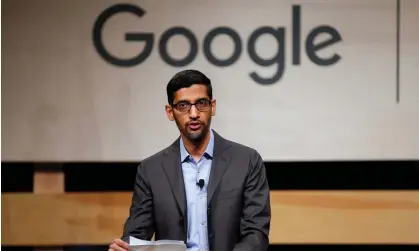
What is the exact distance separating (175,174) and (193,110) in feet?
0.78

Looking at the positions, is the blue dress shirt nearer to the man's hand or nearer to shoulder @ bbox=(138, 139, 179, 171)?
shoulder @ bbox=(138, 139, 179, 171)

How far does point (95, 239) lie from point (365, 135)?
1585 mm

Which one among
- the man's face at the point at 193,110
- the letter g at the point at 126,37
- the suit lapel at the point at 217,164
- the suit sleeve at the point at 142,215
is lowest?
the suit sleeve at the point at 142,215

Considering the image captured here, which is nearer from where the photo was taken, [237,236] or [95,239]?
[237,236]

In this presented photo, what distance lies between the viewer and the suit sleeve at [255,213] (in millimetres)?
2160

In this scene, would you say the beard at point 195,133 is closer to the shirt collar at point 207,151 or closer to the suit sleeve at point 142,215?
the shirt collar at point 207,151

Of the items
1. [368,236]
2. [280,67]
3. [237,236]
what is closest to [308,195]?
[368,236]

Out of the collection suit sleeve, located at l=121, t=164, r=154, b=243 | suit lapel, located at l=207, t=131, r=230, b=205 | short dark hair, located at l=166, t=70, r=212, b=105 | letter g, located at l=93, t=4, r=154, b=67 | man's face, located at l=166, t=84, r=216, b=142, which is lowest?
suit sleeve, located at l=121, t=164, r=154, b=243

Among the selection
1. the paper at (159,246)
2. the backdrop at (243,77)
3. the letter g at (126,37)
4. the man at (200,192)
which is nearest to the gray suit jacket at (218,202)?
the man at (200,192)

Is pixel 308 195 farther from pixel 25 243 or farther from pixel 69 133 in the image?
pixel 25 243

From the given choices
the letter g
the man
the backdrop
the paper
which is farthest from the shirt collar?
the letter g

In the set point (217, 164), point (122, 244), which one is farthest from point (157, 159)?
point (122, 244)

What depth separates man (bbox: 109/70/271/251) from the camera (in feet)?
7.32

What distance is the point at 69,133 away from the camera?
355 centimetres
